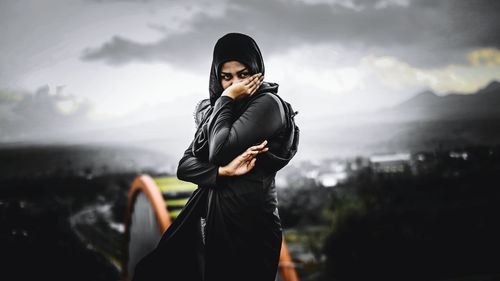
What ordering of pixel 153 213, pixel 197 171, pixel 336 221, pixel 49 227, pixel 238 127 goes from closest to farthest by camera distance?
pixel 238 127, pixel 197 171, pixel 153 213, pixel 49 227, pixel 336 221

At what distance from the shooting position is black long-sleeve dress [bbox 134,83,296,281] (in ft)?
3.44

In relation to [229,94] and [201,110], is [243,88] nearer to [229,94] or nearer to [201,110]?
[229,94]

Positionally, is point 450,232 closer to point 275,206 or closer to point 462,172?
point 462,172

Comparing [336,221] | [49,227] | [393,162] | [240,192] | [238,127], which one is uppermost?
[238,127]

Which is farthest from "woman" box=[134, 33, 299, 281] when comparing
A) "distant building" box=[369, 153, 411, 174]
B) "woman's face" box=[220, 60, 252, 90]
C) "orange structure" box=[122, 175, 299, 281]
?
Result: "distant building" box=[369, 153, 411, 174]

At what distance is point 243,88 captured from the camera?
3.60 ft

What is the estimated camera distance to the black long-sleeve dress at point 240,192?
3.44ft

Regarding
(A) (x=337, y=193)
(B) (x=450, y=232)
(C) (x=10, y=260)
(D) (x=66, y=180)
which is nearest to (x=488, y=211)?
(B) (x=450, y=232)

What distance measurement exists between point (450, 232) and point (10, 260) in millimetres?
11556

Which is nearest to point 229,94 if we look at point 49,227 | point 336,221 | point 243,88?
point 243,88

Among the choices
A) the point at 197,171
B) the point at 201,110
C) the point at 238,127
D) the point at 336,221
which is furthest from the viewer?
the point at 336,221

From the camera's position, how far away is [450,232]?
36.0ft

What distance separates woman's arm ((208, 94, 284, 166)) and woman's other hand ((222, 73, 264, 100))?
0.02 m

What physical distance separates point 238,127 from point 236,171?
134mm
